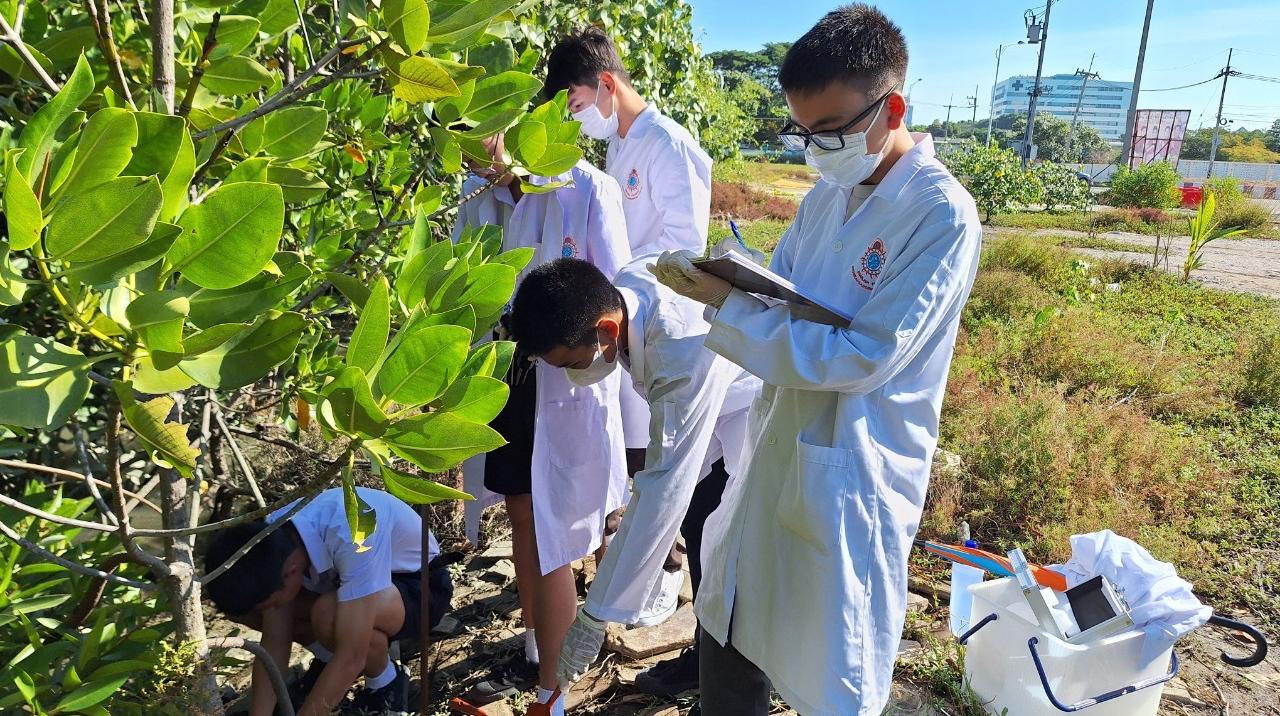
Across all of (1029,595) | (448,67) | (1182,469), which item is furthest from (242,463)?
(1182,469)

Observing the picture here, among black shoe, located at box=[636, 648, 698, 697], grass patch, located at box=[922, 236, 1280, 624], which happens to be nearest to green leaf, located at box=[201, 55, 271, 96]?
black shoe, located at box=[636, 648, 698, 697]

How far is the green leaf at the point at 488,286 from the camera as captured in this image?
42.2 inches

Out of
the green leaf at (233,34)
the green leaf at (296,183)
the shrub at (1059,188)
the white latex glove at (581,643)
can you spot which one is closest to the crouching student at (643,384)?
the white latex glove at (581,643)

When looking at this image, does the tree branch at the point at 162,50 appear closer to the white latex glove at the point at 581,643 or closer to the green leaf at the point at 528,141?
the green leaf at the point at 528,141

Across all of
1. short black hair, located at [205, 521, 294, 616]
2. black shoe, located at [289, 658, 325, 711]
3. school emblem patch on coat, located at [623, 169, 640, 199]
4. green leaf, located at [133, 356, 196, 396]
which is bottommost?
black shoe, located at [289, 658, 325, 711]

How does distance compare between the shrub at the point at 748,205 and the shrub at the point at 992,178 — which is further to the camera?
the shrub at the point at 992,178

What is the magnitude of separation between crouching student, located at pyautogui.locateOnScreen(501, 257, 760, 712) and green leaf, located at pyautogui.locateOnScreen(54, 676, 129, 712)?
0.88 m

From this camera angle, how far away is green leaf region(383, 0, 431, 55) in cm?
98

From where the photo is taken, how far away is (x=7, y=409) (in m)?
0.71

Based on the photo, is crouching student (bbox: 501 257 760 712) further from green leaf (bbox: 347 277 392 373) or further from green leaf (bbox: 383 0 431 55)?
green leaf (bbox: 347 277 392 373)

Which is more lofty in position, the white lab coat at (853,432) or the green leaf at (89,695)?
the white lab coat at (853,432)

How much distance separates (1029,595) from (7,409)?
88.0 inches

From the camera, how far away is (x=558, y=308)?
180 centimetres

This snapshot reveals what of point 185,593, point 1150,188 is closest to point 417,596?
point 185,593
